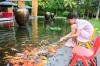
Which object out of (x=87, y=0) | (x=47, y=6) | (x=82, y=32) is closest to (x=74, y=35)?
(x=82, y=32)

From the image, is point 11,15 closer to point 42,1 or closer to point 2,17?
point 2,17

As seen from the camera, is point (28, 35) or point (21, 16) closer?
point (28, 35)

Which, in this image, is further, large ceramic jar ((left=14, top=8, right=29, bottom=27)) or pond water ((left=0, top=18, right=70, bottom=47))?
large ceramic jar ((left=14, top=8, right=29, bottom=27))

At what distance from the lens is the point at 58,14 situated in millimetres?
53156

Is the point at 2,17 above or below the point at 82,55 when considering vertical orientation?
below

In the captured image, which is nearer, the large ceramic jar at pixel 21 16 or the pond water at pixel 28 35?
the pond water at pixel 28 35

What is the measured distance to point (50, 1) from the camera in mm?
53906

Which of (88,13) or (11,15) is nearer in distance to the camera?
(11,15)

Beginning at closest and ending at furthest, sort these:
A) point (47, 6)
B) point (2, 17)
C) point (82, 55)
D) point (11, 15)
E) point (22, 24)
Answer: point (82, 55), point (22, 24), point (2, 17), point (11, 15), point (47, 6)

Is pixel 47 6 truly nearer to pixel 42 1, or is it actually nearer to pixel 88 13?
pixel 42 1

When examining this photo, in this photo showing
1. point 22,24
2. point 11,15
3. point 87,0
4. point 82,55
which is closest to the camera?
point 82,55

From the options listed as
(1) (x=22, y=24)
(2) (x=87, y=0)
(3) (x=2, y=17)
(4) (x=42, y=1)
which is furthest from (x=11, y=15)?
(4) (x=42, y=1)

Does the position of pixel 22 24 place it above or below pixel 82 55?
below

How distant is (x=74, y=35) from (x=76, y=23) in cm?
26
